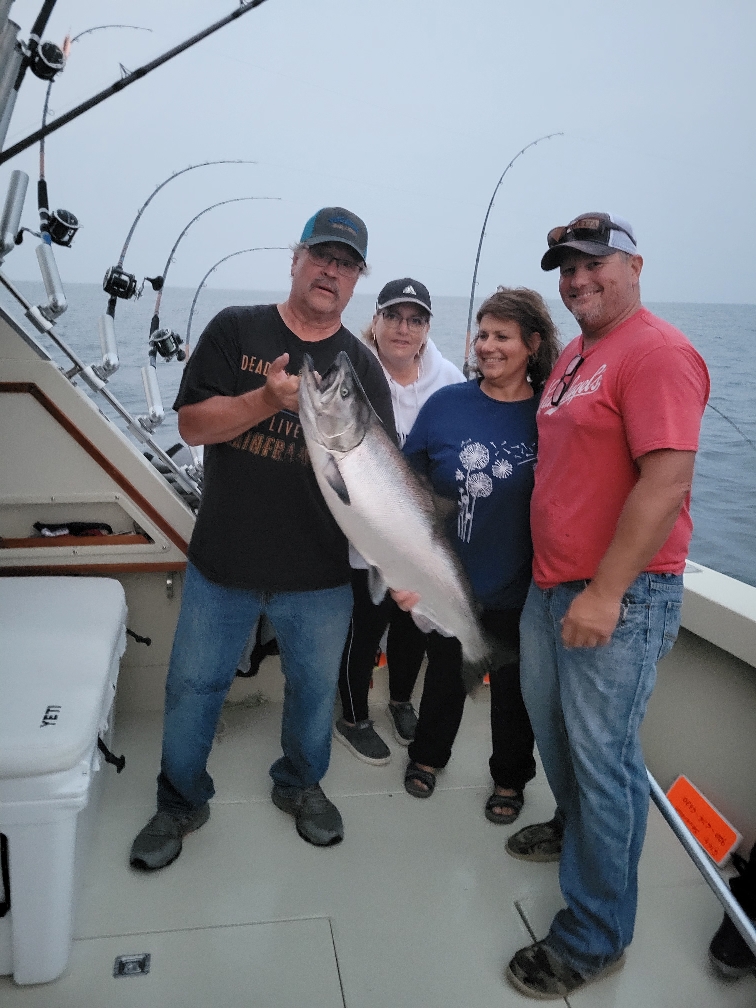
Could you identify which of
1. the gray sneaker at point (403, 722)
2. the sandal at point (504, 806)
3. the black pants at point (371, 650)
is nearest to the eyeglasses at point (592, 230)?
the black pants at point (371, 650)

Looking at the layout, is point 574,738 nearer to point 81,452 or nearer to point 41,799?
point 41,799

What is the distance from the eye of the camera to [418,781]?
2.79m

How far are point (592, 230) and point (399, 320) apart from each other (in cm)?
124

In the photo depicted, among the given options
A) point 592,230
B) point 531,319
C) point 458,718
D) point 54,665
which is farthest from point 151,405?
point 592,230

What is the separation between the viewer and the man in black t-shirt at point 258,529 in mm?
2066

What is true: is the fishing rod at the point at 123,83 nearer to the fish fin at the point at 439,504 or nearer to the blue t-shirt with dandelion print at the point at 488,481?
the blue t-shirt with dandelion print at the point at 488,481

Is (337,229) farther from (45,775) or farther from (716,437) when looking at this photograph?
(716,437)

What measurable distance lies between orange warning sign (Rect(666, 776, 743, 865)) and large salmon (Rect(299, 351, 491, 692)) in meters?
1.07

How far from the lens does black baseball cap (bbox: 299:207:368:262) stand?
80.3 inches

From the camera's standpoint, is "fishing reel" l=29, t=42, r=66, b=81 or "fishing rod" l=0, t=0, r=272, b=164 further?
"fishing rod" l=0, t=0, r=272, b=164

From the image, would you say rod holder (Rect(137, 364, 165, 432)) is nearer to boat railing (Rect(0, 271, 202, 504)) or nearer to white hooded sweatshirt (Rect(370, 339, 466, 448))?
boat railing (Rect(0, 271, 202, 504))

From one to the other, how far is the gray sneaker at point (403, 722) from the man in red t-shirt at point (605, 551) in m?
1.17

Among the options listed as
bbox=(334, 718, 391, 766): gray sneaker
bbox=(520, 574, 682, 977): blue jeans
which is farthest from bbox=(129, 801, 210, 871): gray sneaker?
bbox=(520, 574, 682, 977): blue jeans

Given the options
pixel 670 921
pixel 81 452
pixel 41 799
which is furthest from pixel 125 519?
pixel 670 921
